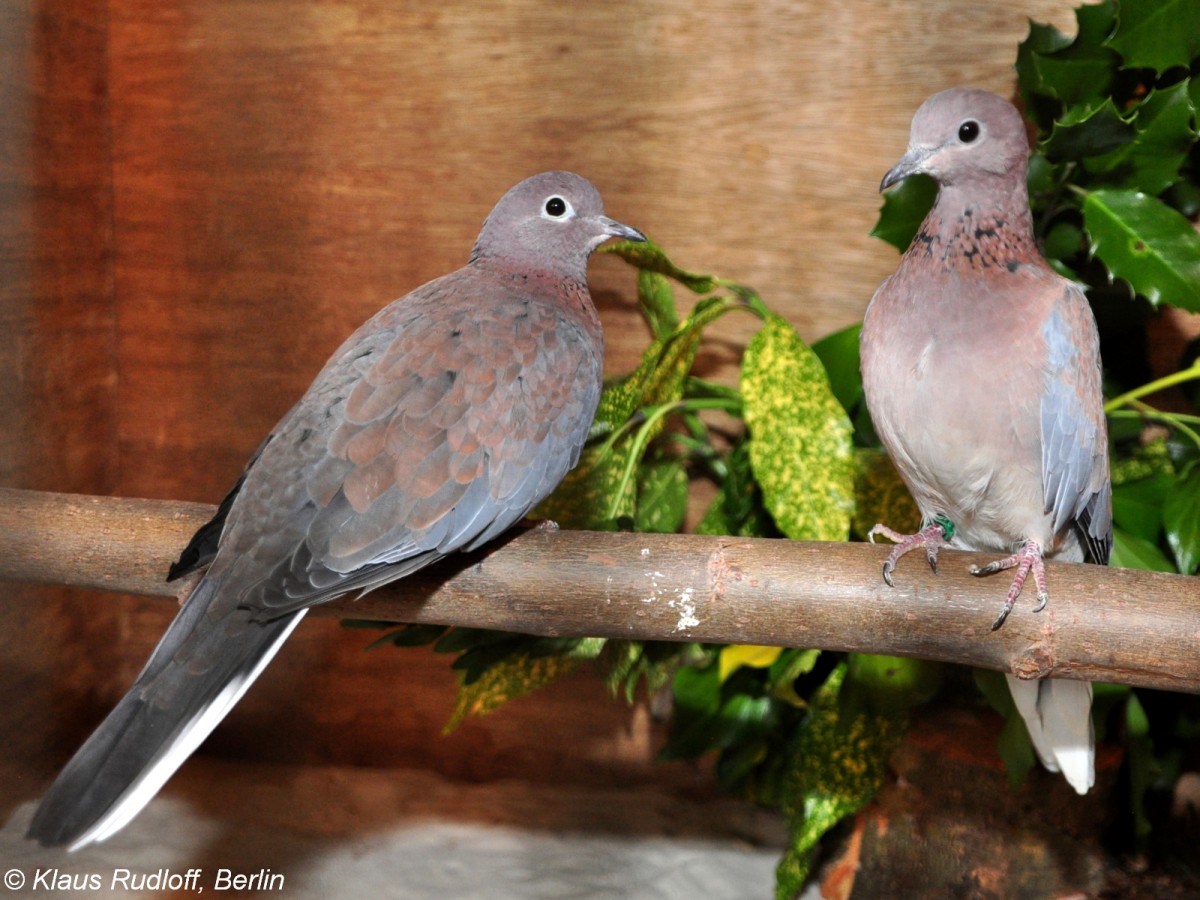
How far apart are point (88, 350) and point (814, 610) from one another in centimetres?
192

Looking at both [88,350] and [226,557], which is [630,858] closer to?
[226,557]

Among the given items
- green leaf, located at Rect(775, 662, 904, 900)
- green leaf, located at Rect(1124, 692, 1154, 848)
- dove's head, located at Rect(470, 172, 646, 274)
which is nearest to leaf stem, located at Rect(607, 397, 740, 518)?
dove's head, located at Rect(470, 172, 646, 274)

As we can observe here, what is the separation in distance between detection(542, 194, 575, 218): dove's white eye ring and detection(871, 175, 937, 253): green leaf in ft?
2.11

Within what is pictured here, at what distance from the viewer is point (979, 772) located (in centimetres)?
212

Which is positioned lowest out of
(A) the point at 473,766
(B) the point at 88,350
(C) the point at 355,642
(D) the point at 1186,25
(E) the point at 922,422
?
(A) the point at 473,766

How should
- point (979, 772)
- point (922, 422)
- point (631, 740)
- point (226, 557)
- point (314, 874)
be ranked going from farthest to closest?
point (631, 740), point (314, 874), point (979, 772), point (922, 422), point (226, 557)

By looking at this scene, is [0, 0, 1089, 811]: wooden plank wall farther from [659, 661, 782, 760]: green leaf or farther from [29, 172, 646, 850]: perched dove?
[29, 172, 646, 850]: perched dove

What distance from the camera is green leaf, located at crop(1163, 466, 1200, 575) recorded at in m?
1.85

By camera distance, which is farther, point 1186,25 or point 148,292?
point 148,292

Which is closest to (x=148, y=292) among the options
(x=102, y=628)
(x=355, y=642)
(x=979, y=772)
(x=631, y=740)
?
(x=102, y=628)

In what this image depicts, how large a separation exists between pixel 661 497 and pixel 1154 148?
3.82 feet

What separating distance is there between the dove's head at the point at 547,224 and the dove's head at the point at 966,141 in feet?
1.56

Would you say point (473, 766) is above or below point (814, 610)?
below

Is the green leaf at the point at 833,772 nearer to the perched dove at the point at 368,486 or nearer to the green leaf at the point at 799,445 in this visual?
the green leaf at the point at 799,445
